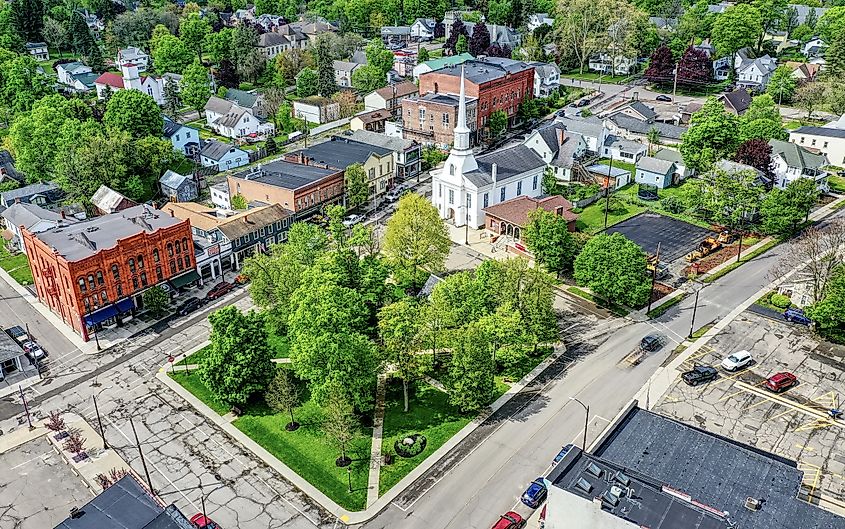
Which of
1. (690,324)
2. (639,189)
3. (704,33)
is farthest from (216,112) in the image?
(704,33)

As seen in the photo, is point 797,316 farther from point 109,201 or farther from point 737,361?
point 109,201

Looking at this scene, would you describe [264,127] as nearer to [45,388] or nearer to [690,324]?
[45,388]

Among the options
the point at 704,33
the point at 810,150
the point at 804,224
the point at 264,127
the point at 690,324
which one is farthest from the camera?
the point at 704,33

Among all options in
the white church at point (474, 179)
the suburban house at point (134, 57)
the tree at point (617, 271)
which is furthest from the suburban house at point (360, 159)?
the suburban house at point (134, 57)

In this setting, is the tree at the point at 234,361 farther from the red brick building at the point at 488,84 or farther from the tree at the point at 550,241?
the red brick building at the point at 488,84

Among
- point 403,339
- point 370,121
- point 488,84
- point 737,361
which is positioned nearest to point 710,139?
point 488,84
